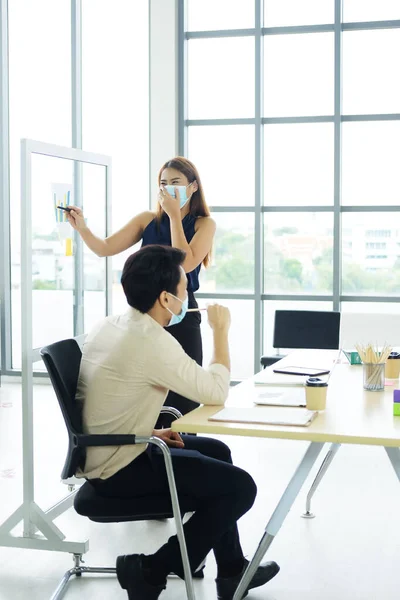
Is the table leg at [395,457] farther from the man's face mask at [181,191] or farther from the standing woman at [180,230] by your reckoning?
the man's face mask at [181,191]

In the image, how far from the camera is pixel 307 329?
520 cm

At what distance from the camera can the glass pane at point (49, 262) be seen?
3.09 metres

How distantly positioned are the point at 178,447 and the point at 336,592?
73cm

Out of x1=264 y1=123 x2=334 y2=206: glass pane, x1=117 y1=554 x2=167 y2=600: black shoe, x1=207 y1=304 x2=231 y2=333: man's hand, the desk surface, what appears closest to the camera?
the desk surface

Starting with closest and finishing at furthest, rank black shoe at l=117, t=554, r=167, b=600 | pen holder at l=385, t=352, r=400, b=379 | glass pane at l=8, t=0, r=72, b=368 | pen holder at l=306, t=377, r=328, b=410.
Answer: pen holder at l=306, t=377, r=328, b=410 → black shoe at l=117, t=554, r=167, b=600 → pen holder at l=385, t=352, r=400, b=379 → glass pane at l=8, t=0, r=72, b=368

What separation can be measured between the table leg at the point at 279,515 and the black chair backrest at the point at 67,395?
0.59m

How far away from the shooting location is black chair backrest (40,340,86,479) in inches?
90.7

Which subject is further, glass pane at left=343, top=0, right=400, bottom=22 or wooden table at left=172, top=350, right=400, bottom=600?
glass pane at left=343, top=0, right=400, bottom=22

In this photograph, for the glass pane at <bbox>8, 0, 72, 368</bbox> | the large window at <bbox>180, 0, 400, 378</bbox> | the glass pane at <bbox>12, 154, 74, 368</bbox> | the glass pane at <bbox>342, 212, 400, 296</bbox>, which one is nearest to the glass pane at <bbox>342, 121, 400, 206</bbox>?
the large window at <bbox>180, 0, 400, 378</bbox>

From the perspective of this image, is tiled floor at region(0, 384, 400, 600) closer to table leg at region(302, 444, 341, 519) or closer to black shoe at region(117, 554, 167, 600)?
table leg at region(302, 444, 341, 519)

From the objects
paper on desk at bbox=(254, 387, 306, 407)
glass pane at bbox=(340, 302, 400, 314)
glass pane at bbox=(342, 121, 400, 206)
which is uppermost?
glass pane at bbox=(342, 121, 400, 206)

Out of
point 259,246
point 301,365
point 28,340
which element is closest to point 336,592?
point 301,365

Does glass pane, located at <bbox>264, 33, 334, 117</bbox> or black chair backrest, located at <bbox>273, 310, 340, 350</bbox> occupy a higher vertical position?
glass pane, located at <bbox>264, 33, 334, 117</bbox>

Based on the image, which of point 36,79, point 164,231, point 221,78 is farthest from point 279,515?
point 36,79
